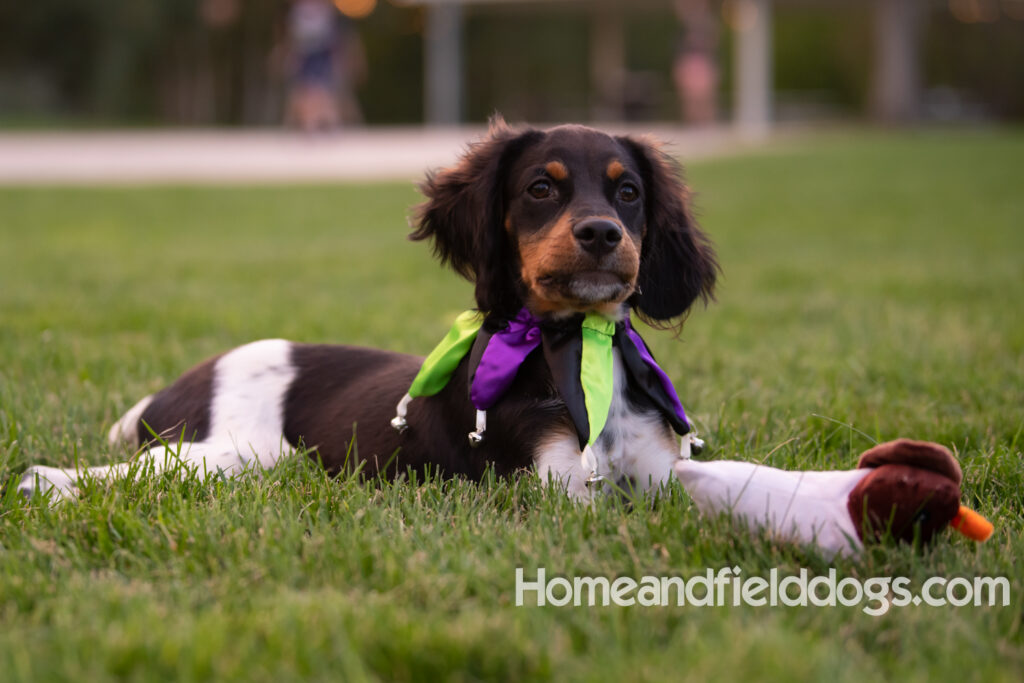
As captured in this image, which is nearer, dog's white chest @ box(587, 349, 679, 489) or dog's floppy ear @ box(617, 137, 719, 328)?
dog's white chest @ box(587, 349, 679, 489)

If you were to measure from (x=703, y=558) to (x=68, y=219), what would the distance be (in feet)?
33.7

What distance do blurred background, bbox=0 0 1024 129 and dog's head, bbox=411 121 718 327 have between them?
26000 millimetres

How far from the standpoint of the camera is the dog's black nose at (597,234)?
2.80 m

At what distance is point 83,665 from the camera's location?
1.83 meters

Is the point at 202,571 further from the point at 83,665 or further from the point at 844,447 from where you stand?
the point at 844,447

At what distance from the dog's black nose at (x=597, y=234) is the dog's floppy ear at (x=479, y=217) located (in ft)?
1.31

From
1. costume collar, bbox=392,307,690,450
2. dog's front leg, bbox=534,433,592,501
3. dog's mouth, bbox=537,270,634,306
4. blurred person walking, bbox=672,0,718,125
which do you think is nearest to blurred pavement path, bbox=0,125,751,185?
blurred person walking, bbox=672,0,718,125

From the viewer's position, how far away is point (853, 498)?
238 centimetres

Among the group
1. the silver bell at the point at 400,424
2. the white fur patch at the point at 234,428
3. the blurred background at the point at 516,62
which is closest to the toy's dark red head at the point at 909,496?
the silver bell at the point at 400,424

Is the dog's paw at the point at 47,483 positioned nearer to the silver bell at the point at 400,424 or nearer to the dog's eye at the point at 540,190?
the silver bell at the point at 400,424

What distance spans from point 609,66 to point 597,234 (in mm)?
32576

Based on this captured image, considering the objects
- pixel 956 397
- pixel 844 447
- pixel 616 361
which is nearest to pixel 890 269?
pixel 956 397

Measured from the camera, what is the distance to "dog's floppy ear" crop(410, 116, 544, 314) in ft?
10.3

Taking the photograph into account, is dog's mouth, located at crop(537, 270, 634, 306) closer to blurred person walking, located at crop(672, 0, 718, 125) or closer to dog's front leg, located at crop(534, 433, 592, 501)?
dog's front leg, located at crop(534, 433, 592, 501)
